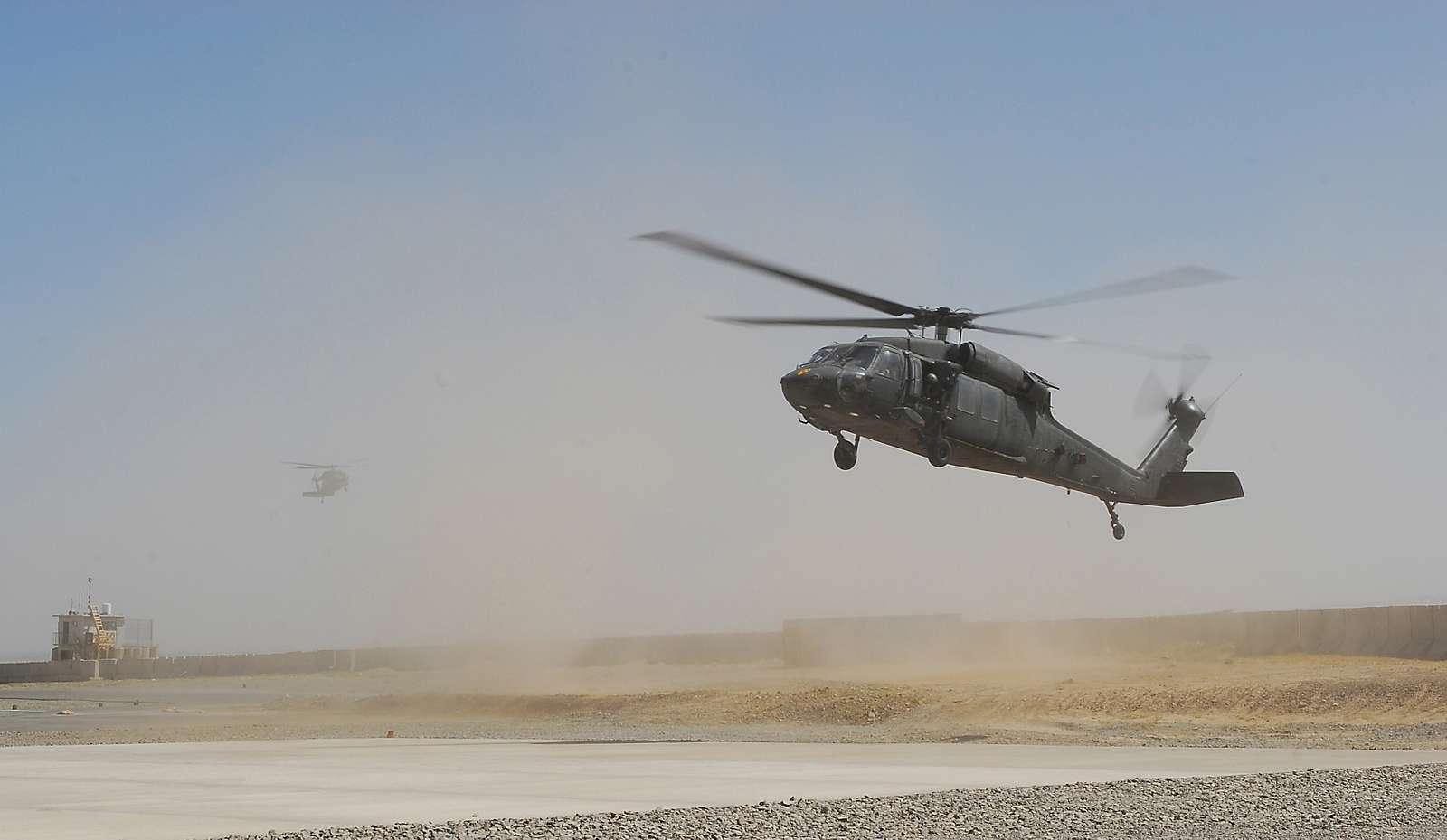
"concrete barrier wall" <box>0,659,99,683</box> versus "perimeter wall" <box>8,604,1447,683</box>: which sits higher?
"perimeter wall" <box>8,604,1447,683</box>

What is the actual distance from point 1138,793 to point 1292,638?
130 feet

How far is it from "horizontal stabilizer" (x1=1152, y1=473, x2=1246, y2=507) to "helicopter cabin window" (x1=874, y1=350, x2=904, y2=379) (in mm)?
10121

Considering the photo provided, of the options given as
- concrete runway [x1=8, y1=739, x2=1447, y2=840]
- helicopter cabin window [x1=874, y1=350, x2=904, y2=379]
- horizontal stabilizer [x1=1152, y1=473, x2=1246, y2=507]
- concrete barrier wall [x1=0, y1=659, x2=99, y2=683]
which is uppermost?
helicopter cabin window [x1=874, y1=350, x2=904, y2=379]

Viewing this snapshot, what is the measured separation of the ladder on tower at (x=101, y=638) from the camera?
96375 millimetres

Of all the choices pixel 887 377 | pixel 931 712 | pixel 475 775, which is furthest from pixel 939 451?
pixel 475 775

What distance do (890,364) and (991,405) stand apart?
292cm

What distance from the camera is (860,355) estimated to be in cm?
2567

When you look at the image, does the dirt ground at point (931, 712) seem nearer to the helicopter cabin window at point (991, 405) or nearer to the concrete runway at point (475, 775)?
the concrete runway at point (475, 775)

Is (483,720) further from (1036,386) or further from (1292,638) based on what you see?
(1292,638)

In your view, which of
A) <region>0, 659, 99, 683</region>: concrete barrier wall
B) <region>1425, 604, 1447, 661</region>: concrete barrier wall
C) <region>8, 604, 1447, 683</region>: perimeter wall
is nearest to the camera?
<region>1425, 604, 1447, 661</region>: concrete barrier wall

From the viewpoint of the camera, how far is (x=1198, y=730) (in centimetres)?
3192

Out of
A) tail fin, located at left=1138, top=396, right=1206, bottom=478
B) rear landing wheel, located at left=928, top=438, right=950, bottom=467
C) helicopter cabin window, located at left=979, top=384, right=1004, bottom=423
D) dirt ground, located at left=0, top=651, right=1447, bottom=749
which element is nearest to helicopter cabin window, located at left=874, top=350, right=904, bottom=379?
rear landing wheel, located at left=928, top=438, right=950, bottom=467

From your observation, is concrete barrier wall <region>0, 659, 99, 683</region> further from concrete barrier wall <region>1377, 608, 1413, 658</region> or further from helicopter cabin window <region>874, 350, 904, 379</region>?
helicopter cabin window <region>874, 350, 904, 379</region>

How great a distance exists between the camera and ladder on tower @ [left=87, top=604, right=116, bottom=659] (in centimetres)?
9638
